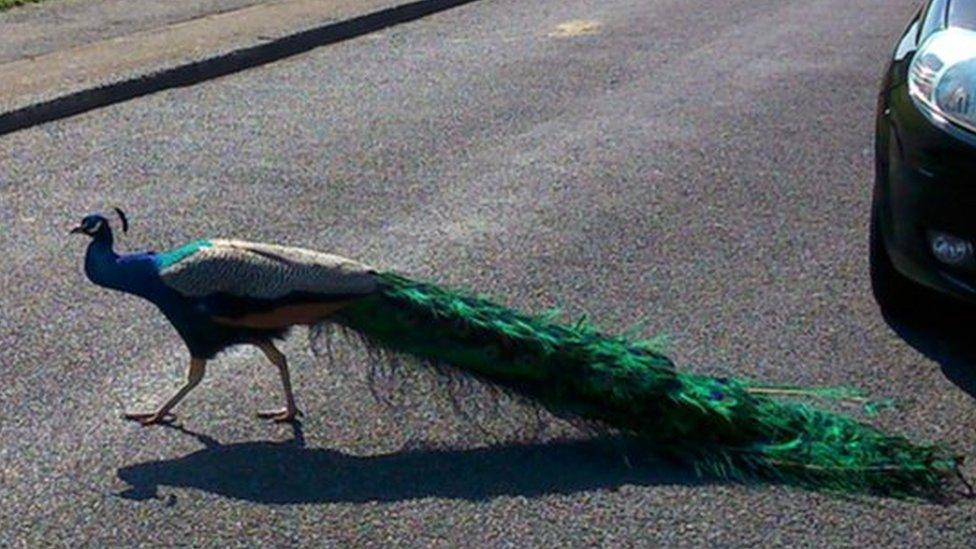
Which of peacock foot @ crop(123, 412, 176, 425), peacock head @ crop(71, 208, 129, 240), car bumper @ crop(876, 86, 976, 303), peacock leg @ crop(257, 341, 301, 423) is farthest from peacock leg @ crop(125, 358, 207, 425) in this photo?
car bumper @ crop(876, 86, 976, 303)

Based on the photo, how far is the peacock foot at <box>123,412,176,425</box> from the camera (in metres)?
5.66

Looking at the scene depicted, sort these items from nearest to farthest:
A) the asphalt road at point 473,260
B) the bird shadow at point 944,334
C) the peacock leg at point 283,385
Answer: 1. the asphalt road at point 473,260
2. the peacock leg at point 283,385
3. the bird shadow at point 944,334

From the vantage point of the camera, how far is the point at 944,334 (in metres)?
6.46

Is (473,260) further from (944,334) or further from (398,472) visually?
(398,472)

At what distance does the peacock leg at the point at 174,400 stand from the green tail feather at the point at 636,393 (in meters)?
0.47

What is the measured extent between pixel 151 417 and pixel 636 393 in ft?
4.72

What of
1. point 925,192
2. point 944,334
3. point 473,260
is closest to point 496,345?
point 925,192

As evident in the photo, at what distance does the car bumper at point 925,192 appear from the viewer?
5.86 meters

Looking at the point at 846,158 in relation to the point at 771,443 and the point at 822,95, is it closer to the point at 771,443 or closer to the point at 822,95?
the point at 822,95

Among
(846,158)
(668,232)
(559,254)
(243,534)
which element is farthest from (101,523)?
(846,158)

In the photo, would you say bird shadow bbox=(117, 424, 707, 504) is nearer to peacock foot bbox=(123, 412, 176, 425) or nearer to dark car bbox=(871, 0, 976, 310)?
peacock foot bbox=(123, 412, 176, 425)

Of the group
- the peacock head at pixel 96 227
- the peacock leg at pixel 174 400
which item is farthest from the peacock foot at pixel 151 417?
the peacock head at pixel 96 227

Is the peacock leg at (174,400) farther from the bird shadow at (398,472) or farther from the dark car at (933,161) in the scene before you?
the dark car at (933,161)

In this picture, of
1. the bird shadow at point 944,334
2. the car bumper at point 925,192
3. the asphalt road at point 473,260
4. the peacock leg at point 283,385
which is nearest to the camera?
the asphalt road at point 473,260
